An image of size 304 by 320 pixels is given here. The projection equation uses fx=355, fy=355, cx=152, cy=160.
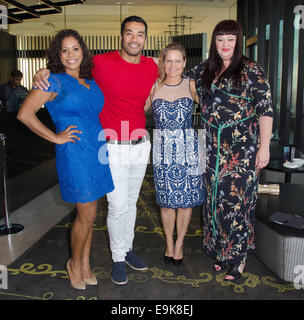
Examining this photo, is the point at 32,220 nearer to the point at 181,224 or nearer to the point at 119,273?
the point at 119,273

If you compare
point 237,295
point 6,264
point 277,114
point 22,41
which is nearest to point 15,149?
point 6,264

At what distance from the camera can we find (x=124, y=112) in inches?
92.1

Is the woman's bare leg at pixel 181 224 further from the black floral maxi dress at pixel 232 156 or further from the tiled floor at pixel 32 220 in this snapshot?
the tiled floor at pixel 32 220

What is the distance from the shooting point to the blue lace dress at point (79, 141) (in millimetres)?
2076

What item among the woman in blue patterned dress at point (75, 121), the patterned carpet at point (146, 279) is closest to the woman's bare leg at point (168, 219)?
the patterned carpet at point (146, 279)

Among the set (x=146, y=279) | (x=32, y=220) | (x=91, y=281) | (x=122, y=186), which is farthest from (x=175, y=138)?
(x=32, y=220)

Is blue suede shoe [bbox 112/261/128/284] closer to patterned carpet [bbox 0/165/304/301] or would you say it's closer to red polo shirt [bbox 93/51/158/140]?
patterned carpet [bbox 0/165/304/301]

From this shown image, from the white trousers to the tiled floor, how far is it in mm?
955

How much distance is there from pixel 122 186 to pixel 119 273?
617mm

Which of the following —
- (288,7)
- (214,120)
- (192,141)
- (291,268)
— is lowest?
(291,268)

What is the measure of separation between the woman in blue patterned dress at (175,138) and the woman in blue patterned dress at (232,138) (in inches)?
3.7

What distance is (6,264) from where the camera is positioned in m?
2.75
